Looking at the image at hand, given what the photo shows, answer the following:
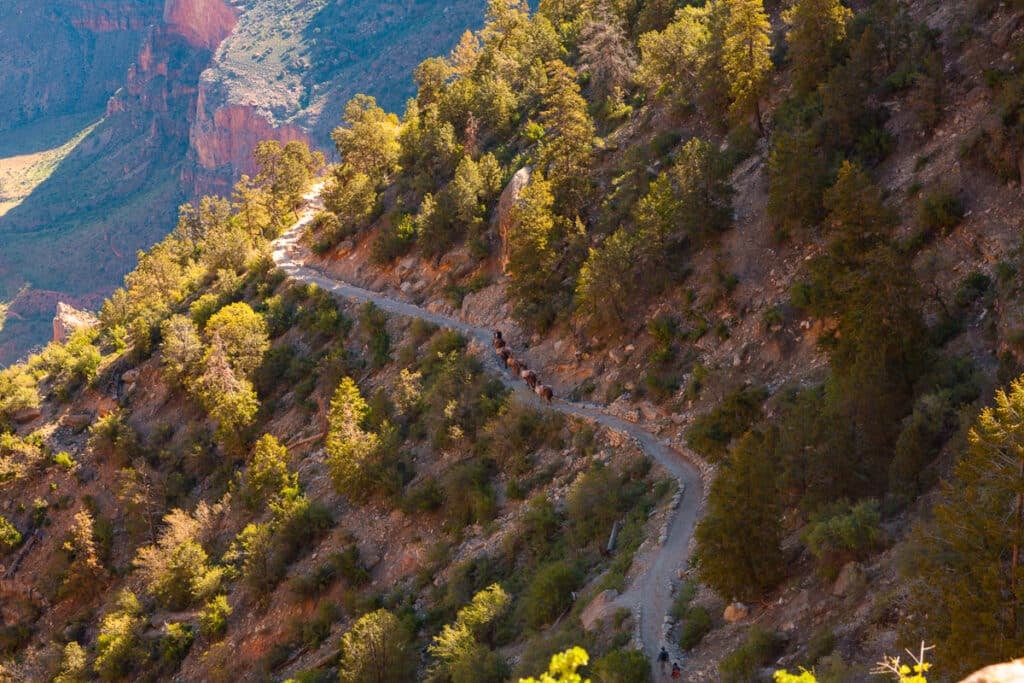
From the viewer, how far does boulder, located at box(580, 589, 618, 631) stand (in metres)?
25.6

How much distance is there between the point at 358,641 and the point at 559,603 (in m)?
7.82

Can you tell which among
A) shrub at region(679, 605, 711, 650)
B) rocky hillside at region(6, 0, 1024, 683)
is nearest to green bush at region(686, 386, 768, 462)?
rocky hillside at region(6, 0, 1024, 683)

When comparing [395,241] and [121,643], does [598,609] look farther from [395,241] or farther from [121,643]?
[395,241]

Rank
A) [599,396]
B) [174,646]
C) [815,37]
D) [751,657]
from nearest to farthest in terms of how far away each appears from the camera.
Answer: [751,657] → [599,396] → [815,37] → [174,646]

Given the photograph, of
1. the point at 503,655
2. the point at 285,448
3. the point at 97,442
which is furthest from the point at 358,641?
the point at 97,442

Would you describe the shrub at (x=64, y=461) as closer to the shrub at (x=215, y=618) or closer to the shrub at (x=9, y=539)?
the shrub at (x=9, y=539)

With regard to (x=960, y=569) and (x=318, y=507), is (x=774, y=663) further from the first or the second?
(x=318, y=507)

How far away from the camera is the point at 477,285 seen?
54.3 meters

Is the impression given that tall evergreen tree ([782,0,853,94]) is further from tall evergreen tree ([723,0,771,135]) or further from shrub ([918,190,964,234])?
shrub ([918,190,964,234])

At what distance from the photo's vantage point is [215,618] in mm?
42406

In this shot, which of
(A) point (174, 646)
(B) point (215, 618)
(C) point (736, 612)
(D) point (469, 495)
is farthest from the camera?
(A) point (174, 646)

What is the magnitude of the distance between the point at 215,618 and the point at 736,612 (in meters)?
28.5

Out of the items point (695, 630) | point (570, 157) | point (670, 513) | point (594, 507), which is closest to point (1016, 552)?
point (695, 630)

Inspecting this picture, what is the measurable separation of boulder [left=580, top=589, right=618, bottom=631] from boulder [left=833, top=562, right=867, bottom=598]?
6.94 meters
